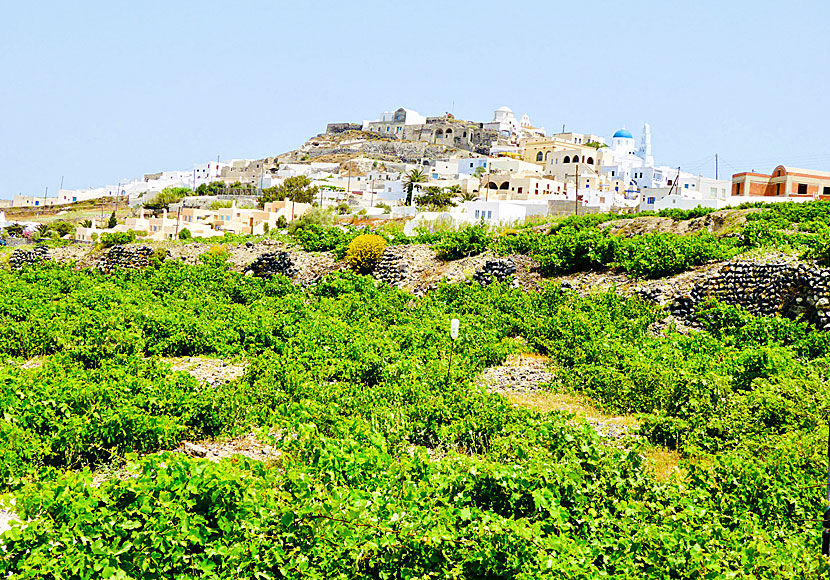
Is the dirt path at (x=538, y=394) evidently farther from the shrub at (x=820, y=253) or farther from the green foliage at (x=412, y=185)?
the green foliage at (x=412, y=185)

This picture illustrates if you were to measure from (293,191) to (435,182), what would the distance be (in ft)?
52.5

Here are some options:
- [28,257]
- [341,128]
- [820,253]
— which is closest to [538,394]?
[820,253]

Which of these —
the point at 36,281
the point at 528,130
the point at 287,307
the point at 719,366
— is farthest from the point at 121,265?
the point at 528,130

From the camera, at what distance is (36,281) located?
24.1m

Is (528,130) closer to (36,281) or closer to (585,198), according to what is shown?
(585,198)

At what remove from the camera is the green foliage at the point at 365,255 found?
24422mm

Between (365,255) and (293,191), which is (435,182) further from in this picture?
(365,255)

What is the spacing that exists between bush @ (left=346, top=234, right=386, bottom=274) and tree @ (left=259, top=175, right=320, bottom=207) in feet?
161

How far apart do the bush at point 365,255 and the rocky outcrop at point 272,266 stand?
6.75ft

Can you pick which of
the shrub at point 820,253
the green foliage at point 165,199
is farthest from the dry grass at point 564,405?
the green foliage at point 165,199

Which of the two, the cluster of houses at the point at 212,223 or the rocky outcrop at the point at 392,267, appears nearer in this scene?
the rocky outcrop at the point at 392,267

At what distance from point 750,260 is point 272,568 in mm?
14594

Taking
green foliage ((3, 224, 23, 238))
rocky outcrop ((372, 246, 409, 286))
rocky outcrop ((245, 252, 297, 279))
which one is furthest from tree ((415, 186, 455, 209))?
rocky outcrop ((372, 246, 409, 286))

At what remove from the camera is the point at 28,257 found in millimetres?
29359
